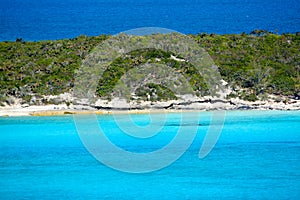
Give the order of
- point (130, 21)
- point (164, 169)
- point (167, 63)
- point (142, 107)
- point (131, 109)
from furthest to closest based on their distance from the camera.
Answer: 1. point (130, 21)
2. point (167, 63)
3. point (142, 107)
4. point (131, 109)
5. point (164, 169)

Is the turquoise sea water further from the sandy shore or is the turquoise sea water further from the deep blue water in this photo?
the deep blue water

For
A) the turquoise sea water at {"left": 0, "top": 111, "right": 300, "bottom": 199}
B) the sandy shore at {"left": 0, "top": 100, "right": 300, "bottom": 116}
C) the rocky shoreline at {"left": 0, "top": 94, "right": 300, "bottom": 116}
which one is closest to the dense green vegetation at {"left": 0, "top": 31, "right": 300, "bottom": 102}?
the rocky shoreline at {"left": 0, "top": 94, "right": 300, "bottom": 116}

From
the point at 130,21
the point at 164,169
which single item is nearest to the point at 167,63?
the point at 164,169

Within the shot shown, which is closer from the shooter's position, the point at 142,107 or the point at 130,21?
the point at 142,107

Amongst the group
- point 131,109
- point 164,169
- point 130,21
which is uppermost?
point 130,21

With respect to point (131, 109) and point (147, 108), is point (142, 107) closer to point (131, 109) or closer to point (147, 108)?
point (147, 108)

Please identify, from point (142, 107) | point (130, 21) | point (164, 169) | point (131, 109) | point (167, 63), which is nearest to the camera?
Result: point (164, 169)

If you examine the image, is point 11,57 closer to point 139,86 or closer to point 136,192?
point 139,86

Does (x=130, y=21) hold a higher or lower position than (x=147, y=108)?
higher
